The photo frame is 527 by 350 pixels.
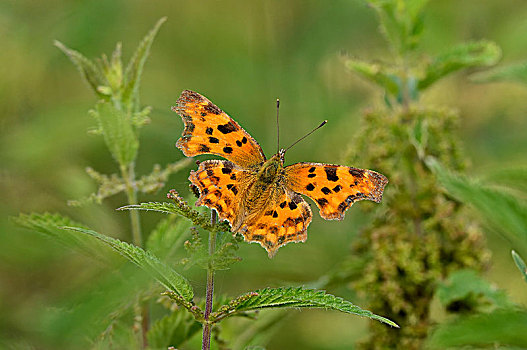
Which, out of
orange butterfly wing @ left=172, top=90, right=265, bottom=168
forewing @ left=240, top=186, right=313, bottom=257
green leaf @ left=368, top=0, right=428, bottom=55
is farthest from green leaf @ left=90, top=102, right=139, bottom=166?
green leaf @ left=368, top=0, right=428, bottom=55

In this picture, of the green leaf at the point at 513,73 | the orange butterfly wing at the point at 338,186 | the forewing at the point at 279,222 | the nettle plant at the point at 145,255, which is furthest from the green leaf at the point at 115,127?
the green leaf at the point at 513,73

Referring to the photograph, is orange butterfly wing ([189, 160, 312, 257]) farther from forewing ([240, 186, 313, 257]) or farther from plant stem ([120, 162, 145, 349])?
plant stem ([120, 162, 145, 349])

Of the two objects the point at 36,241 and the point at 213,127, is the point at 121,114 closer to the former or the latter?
the point at 213,127

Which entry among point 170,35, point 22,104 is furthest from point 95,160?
point 170,35

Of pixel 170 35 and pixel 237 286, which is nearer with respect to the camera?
pixel 237 286

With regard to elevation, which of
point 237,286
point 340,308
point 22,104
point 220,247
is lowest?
point 340,308
